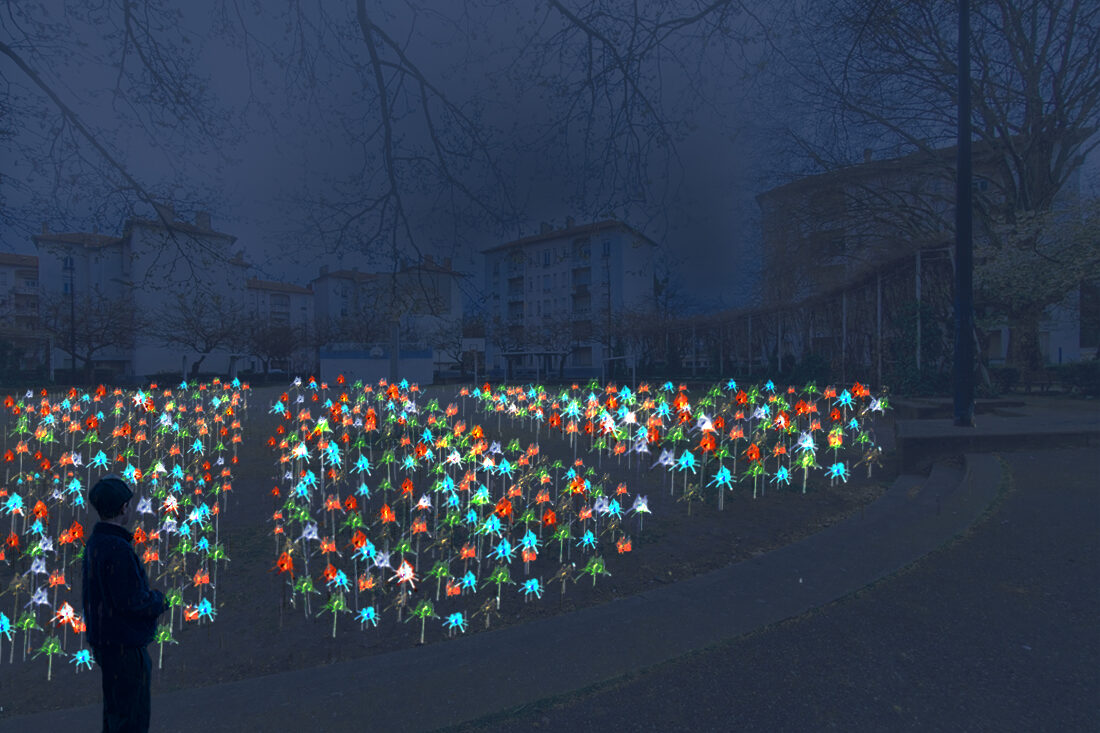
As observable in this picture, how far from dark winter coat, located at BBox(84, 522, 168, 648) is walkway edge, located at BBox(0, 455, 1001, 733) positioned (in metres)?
0.80

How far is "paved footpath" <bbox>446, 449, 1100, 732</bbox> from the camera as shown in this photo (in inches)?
114

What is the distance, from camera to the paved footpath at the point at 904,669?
2906 millimetres

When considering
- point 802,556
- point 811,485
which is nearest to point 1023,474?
point 811,485

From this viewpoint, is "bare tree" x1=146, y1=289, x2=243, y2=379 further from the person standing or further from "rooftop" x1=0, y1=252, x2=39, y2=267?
the person standing

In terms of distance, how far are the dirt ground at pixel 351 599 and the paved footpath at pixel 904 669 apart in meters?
1.33

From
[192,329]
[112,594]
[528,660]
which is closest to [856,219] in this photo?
[528,660]

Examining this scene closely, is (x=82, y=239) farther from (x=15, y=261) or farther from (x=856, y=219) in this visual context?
(x=15, y=261)

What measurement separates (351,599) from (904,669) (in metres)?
3.90

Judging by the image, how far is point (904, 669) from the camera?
331 cm

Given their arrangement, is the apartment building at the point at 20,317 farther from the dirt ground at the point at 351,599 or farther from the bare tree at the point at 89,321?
→ the dirt ground at the point at 351,599

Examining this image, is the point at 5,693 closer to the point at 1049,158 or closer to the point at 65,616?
the point at 65,616

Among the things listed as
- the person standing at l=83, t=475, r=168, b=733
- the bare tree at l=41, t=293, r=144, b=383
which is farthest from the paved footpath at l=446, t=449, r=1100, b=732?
the bare tree at l=41, t=293, r=144, b=383

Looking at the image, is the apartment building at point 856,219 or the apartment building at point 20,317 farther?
the apartment building at point 20,317

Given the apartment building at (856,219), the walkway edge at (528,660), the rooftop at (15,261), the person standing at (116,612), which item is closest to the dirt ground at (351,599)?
the walkway edge at (528,660)
